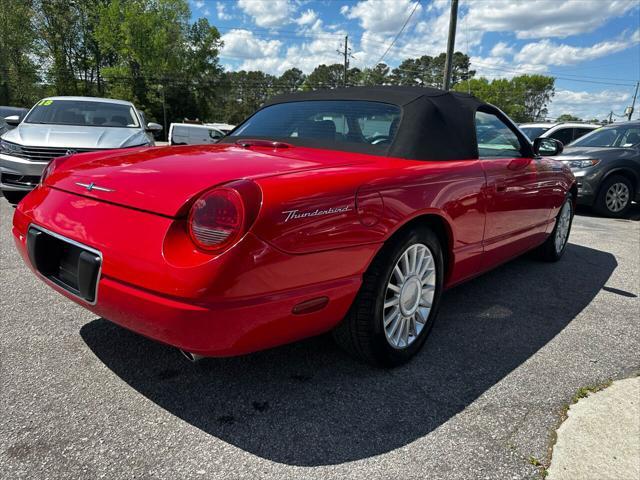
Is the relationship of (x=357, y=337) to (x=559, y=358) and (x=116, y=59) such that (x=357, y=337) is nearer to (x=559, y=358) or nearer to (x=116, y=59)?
(x=559, y=358)

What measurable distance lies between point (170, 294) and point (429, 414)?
1224 mm

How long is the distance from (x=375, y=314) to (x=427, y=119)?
120 centimetres

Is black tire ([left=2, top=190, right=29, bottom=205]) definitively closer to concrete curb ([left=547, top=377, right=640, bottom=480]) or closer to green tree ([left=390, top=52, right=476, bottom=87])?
concrete curb ([left=547, top=377, right=640, bottom=480])

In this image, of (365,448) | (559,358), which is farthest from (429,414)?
(559,358)

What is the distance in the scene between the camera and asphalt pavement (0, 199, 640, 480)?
1.70 m

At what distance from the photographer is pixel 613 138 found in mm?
8234

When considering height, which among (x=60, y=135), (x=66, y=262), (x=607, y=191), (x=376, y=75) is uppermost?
(x=376, y=75)

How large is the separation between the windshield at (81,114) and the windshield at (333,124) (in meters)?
4.29

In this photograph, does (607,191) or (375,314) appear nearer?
(375,314)

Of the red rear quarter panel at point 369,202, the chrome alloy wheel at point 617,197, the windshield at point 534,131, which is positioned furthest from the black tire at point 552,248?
the windshield at point 534,131

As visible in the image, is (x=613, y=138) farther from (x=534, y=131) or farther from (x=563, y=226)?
(x=563, y=226)

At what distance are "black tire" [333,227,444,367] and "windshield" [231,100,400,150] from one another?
0.63 meters

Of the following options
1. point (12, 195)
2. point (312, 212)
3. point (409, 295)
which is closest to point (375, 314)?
point (409, 295)

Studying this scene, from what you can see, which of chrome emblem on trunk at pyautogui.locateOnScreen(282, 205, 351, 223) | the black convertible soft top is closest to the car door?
the black convertible soft top
